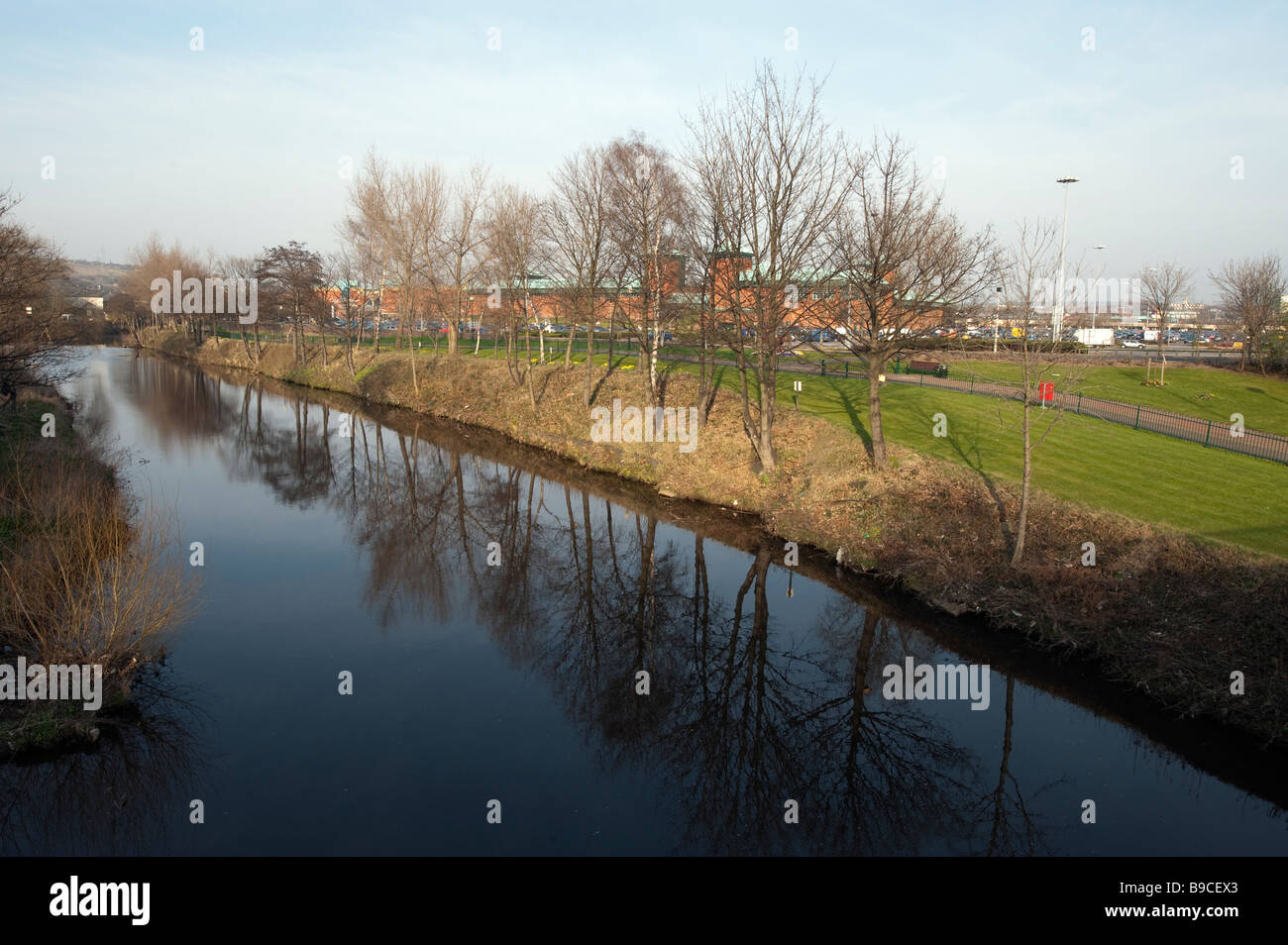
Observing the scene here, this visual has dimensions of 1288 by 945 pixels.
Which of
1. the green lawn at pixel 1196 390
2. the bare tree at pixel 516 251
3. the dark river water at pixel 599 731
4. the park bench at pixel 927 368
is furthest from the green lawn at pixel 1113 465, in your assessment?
the bare tree at pixel 516 251

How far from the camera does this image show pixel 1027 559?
16.6 metres

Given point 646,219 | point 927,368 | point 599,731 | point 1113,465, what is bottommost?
point 599,731

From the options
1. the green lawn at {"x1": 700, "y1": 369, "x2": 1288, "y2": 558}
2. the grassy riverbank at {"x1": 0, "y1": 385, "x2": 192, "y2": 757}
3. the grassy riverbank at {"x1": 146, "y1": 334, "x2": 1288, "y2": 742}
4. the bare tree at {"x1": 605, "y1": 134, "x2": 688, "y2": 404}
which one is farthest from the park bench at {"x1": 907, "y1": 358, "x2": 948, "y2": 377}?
the grassy riverbank at {"x1": 0, "y1": 385, "x2": 192, "y2": 757}

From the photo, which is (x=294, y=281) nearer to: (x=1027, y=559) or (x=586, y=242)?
(x=586, y=242)

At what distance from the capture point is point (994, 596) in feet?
53.2

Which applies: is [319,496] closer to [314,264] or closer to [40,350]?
[40,350]

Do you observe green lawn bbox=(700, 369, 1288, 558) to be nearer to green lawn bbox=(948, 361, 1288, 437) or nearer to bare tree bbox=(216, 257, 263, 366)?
green lawn bbox=(948, 361, 1288, 437)

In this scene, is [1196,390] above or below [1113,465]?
above

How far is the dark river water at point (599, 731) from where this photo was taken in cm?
971

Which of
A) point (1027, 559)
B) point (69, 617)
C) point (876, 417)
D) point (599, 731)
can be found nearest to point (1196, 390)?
point (876, 417)

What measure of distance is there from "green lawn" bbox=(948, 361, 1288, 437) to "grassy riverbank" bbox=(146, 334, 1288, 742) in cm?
947

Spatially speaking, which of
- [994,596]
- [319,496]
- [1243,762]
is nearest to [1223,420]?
[994,596]

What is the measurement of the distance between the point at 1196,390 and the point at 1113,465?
792 inches

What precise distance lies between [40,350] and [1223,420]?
39.8m
